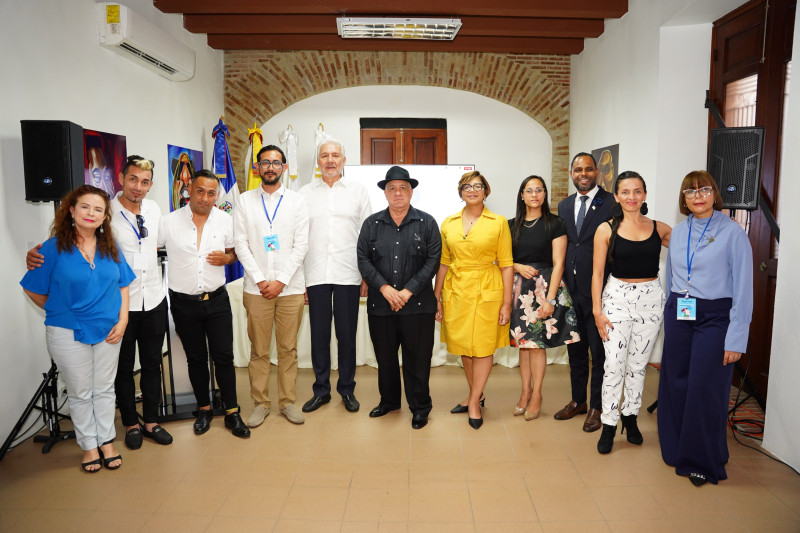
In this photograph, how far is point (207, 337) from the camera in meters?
3.26

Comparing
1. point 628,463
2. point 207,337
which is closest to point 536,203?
point 628,463

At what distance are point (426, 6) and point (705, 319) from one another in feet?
12.4

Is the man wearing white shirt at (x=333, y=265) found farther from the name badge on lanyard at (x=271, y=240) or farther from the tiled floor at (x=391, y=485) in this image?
the tiled floor at (x=391, y=485)

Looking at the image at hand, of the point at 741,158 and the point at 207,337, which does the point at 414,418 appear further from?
the point at 741,158

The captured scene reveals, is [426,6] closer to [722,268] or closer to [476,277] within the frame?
[476,277]

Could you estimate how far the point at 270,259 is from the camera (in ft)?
10.6

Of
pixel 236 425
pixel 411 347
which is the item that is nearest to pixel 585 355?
pixel 411 347

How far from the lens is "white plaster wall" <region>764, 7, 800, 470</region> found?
271cm

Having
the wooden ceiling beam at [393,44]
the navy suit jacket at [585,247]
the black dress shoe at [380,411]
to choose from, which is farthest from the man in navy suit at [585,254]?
the wooden ceiling beam at [393,44]

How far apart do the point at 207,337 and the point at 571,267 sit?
233 centimetres

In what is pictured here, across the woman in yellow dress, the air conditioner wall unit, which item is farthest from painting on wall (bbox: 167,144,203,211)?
the woman in yellow dress

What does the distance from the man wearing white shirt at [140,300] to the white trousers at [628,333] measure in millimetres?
2573

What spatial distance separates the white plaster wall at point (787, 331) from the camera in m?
2.71

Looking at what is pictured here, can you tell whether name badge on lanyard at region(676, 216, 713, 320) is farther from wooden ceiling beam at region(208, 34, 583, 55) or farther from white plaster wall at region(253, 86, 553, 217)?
white plaster wall at region(253, 86, 553, 217)
